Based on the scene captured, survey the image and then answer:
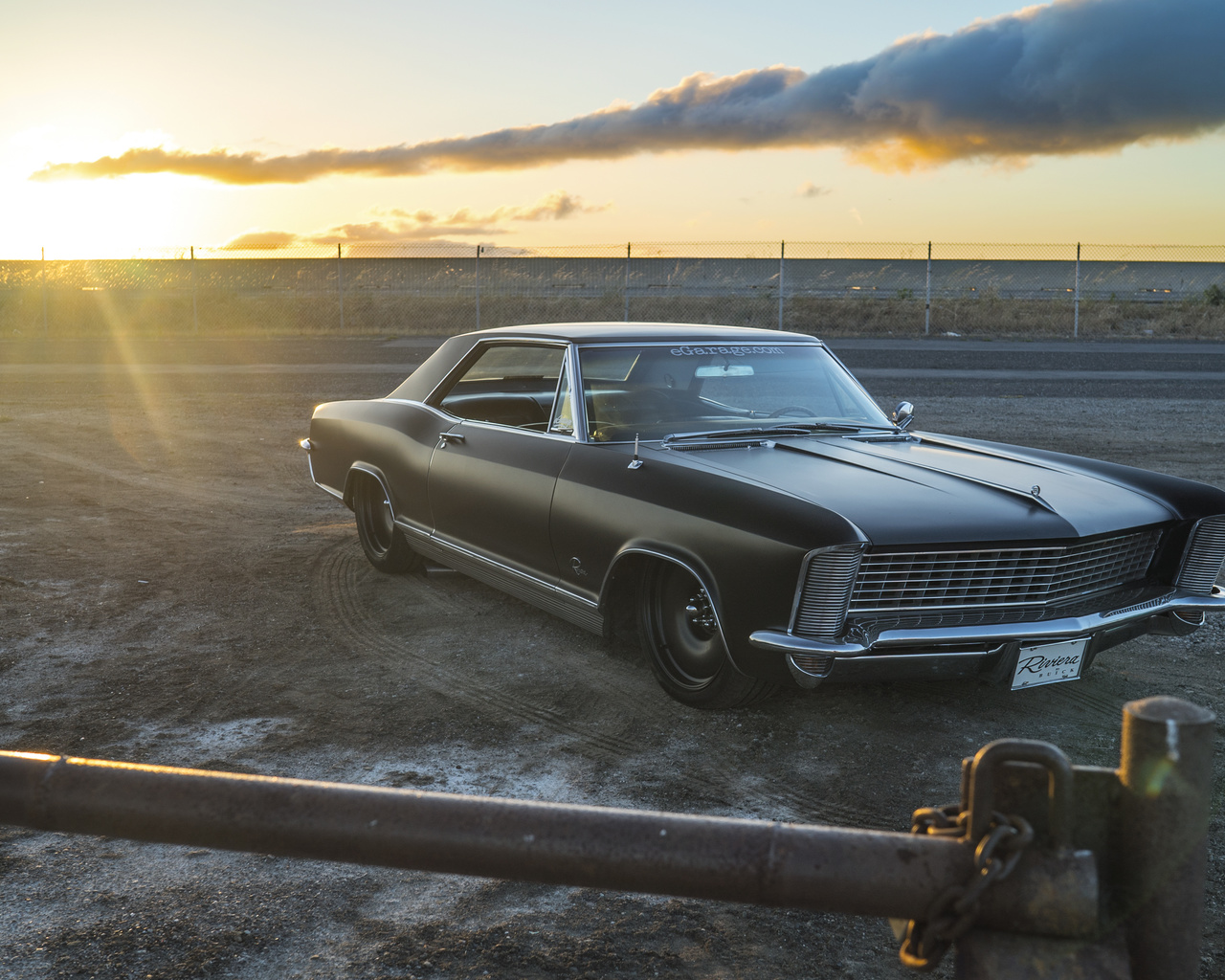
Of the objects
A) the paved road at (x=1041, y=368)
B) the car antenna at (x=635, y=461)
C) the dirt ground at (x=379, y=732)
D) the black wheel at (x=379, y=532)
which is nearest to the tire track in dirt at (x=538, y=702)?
the dirt ground at (x=379, y=732)

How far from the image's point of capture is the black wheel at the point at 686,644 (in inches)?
153

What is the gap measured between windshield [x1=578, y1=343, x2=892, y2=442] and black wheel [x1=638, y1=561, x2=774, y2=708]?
0.72m

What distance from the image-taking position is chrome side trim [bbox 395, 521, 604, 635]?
4.33 meters

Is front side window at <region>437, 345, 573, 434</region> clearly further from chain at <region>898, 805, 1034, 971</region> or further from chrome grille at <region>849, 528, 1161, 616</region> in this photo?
chain at <region>898, 805, 1034, 971</region>

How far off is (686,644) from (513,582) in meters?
1.02

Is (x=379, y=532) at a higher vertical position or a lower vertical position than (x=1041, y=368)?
higher

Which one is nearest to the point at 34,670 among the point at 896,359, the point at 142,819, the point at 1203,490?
the point at 142,819

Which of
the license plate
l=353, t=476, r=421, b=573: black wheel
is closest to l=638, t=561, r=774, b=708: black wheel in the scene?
the license plate

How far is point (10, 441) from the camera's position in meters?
10.6

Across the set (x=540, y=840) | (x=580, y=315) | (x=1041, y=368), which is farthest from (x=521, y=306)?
(x=540, y=840)

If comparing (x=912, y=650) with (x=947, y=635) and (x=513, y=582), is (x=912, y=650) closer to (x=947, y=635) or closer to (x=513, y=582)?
(x=947, y=635)

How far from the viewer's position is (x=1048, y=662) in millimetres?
3639

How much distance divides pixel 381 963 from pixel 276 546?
177 inches

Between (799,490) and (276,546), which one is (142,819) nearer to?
(799,490)
